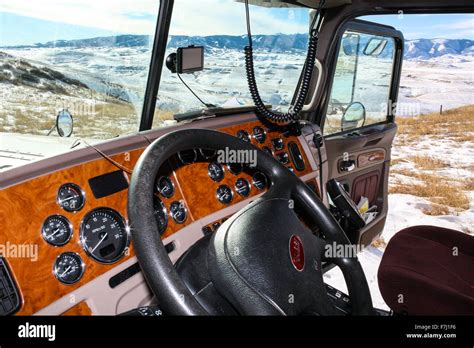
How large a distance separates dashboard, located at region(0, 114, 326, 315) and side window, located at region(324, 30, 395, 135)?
1.92m

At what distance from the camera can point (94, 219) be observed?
55.8 inches

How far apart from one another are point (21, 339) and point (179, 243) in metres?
0.75

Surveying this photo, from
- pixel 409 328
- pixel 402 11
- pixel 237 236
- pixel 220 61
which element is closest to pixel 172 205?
pixel 237 236

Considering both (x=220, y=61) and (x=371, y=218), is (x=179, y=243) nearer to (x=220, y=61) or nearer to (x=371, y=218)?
(x=220, y=61)

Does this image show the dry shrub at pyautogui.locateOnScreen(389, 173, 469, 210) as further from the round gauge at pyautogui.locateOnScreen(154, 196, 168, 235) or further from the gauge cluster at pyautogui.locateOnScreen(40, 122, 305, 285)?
the round gauge at pyautogui.locateOnScreen(154, 196, 168, 235)

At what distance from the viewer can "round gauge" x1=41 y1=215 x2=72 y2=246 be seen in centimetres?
130

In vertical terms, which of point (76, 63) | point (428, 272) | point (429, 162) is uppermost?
point (76, 63)

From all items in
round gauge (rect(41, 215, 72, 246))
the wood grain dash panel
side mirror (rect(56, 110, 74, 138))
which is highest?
side mirror (rect(56, 110, 74, 138))

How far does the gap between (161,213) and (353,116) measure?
2.51m

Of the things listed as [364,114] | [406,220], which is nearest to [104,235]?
[364,114]

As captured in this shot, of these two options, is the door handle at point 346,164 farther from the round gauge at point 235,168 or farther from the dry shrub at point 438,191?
A: the dry shrub at point 438,191

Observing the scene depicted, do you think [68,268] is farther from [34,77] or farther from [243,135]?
[34,77]

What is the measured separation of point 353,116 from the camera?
12.2 ft

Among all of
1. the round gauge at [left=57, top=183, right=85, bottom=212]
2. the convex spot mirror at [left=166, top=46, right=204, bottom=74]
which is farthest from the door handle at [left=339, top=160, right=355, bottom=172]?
the round gauge at [left=57, top=183, right=85, bottom=212]
